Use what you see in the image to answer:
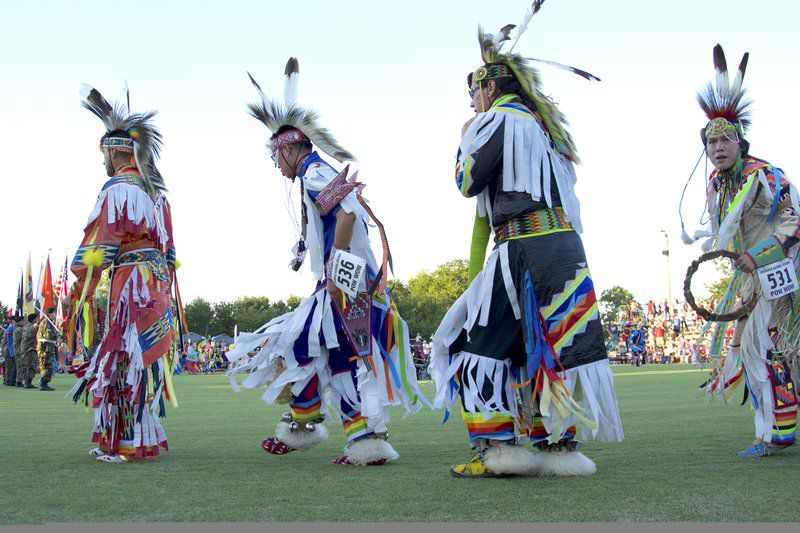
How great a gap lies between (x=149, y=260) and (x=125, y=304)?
36cm

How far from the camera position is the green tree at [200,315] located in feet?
281

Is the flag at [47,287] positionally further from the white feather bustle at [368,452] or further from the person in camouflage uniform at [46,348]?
the white feather bustle at [368,452]

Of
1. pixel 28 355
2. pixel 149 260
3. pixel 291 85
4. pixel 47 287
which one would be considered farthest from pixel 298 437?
pixel 47 287

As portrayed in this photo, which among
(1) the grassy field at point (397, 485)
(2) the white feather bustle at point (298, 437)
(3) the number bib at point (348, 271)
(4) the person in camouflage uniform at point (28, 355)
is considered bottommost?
(1) the grassy field at point (397, 485)

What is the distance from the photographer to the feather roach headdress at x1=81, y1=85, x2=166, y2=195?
5.73 m

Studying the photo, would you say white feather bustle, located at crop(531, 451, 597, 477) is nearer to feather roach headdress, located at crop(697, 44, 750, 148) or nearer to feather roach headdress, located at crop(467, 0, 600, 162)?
feather roach headdress, located at crop(467, 0, 600, 162)

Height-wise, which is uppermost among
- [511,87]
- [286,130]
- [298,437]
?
[286,130]

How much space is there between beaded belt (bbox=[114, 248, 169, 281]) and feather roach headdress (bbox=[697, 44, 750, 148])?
3.84 metres

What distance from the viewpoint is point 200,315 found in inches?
3383

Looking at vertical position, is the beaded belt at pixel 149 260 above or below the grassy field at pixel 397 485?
above

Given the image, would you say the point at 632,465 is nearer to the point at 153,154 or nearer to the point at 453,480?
the point at 453,480

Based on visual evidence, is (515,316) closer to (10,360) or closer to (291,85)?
(291,85)

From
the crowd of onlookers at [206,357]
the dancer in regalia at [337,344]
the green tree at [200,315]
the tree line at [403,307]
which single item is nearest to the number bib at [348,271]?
the dancer in regalia at [337,344]

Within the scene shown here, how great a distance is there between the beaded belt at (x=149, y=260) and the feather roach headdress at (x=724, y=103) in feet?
12.6
